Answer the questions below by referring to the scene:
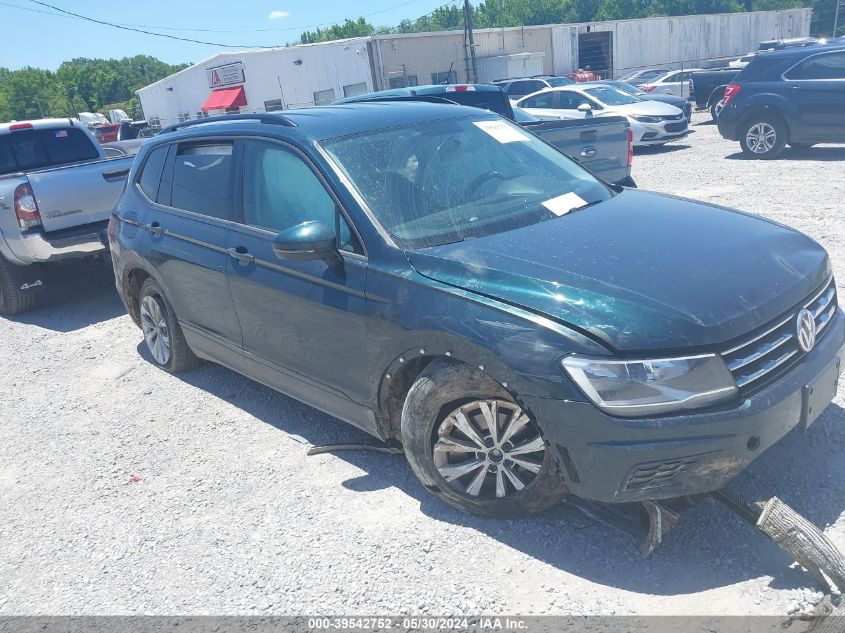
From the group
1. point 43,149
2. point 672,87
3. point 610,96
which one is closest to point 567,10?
point 672,87

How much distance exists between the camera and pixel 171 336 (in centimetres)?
523

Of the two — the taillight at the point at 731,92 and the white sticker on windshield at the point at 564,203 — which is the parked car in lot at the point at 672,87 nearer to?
the taillight at the point at 731,92

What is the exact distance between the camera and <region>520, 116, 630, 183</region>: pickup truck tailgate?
7.00 m

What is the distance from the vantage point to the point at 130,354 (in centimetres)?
619

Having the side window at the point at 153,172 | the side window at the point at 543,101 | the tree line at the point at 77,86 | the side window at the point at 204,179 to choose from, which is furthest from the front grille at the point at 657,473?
the tree line at the point at 77,86

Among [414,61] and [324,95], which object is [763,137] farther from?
[414,61]

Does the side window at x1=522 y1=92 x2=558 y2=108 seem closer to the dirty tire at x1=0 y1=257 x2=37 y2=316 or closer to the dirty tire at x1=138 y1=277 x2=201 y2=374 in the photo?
the dirty tire at x1=0 y1=257 x2=37 y2=316

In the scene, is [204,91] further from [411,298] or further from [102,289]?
[411,298]

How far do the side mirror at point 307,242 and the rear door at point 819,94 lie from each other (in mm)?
10321

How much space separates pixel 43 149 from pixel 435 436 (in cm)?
771

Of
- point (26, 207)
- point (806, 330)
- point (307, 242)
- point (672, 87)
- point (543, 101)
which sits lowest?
point (672, 87)

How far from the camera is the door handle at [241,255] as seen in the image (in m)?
4.07

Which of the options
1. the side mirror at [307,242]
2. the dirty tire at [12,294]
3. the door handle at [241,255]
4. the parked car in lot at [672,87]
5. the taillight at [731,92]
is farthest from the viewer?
the parked car in lot at [672,87]

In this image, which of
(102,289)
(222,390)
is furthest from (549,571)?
(102,289)
